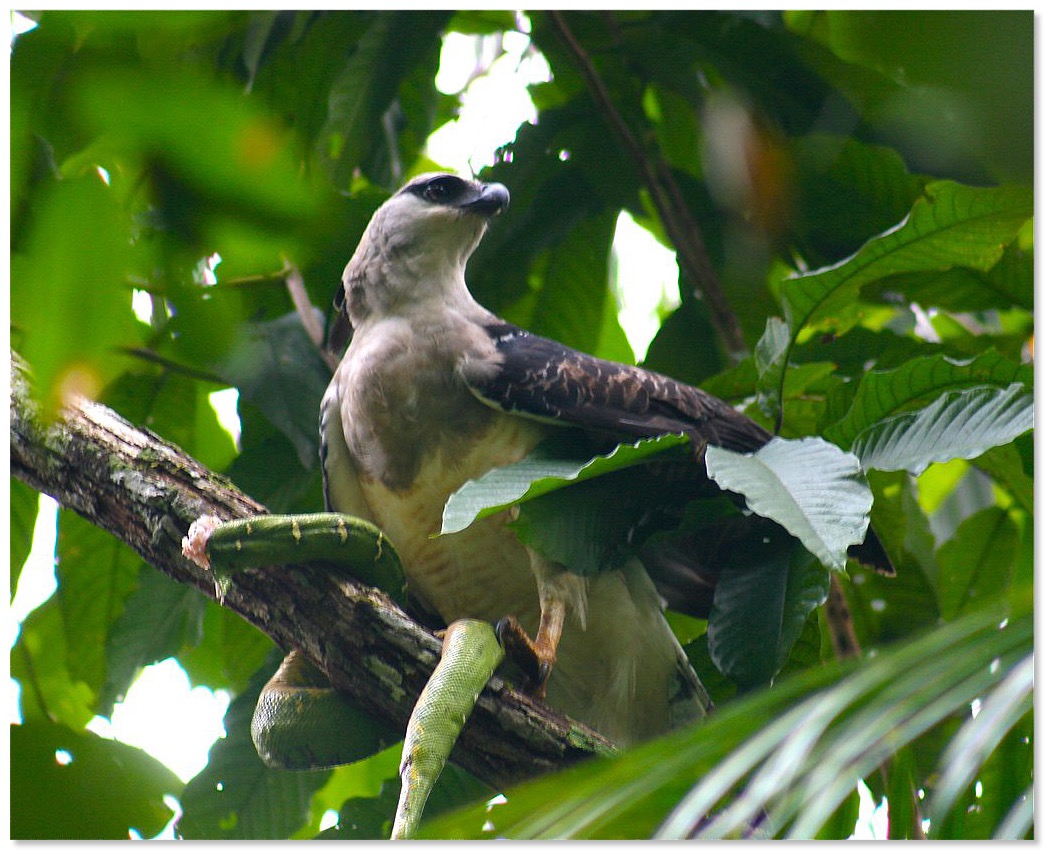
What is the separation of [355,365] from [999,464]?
4.79ft

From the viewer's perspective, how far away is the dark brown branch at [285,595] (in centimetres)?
195

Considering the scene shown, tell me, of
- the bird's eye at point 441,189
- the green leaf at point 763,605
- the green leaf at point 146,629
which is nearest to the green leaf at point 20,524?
the green leaf at point 146,629

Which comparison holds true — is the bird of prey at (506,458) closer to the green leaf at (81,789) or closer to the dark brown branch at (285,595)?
the dark brown branch at (285,595)

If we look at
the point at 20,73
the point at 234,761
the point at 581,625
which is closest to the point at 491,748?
the point at 581,625

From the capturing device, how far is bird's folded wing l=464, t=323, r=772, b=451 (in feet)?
7.82

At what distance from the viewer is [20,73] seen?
0.89 meters

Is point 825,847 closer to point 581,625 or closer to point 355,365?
point 581,625

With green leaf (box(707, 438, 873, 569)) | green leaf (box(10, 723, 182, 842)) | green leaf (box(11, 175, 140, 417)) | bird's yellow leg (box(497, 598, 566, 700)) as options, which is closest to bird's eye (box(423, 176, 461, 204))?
bird's yellow leg (box(497, 598, 566, 700))

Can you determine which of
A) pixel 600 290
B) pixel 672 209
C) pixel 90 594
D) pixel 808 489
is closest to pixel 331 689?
pixel 808 489

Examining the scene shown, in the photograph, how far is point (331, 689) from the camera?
218 cm

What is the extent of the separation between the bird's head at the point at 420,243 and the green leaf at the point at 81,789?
1.32 meters

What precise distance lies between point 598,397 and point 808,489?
2.23 feet

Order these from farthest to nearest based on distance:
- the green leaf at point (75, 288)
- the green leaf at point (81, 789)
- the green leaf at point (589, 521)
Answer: the green leaf at point (589, 521), the green leaf at point (81, 789), the green leaf at point (75, 288)

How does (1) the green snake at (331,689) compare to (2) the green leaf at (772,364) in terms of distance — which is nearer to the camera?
(1) the green snake at (331,689)
